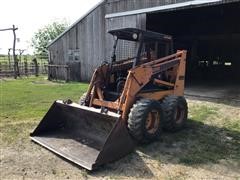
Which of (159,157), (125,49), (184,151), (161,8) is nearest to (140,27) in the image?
(125,49)

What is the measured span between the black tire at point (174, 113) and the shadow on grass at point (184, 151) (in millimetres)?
162

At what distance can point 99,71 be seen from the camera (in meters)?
6.30

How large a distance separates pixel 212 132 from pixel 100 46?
957 centimetres

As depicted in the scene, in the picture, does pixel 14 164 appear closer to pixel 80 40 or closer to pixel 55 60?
pixel 80 40

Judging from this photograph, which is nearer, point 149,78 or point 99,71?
point 149,78

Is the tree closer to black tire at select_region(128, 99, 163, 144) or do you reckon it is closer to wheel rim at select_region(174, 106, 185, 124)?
wheel rim at select_region(174, 106, 185, 124)

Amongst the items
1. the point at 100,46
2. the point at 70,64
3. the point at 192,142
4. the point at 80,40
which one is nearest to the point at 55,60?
the point at 70,64

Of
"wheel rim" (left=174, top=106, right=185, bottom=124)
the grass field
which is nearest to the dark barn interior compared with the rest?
"wheel rim" (left=174, top=106, right=185, bottom=124)

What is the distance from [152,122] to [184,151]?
0.79 metres

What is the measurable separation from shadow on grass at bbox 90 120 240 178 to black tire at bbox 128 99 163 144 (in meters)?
0.20

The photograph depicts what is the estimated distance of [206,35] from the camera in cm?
1820

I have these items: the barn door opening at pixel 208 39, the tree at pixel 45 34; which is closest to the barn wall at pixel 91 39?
the barn door opening at pixel 208 39

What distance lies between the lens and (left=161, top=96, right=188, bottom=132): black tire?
6.05 metres

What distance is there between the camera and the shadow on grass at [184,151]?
4.52 metres
